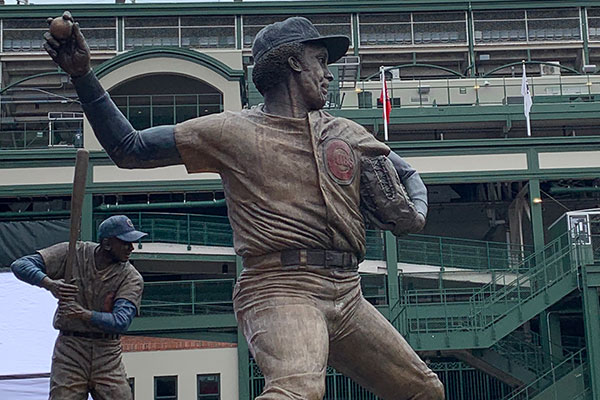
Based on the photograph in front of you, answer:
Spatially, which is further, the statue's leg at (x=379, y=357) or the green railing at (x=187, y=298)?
the green railing at (x=187, y=298)

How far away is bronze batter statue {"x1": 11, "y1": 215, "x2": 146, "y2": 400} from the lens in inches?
306

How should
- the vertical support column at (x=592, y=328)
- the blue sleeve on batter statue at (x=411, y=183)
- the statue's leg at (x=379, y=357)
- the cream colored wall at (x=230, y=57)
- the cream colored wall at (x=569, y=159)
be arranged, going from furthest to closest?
the cream colored wall at (x=230, y=57) → the cream colored wall at (x=569, y=159) → the vertical support column at (x=592, y=328) → the blue sleeve on batter statue at (x=411, y=183) → the statue's leg at (x=379, y=357)

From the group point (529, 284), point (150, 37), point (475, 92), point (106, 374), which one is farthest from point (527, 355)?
point (106, 374)

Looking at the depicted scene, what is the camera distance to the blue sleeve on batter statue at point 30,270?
738cm

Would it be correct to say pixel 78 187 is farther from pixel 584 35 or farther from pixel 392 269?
pixel 584 35

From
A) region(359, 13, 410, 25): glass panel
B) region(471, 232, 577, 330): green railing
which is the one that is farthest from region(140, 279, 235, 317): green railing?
region(359, 13, 410, 25): glass panel

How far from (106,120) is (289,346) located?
136cm

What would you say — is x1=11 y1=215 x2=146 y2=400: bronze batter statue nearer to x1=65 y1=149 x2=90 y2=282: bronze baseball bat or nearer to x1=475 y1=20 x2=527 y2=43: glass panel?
x1=65 y1=149 x2=90 y2=282: bronze baseball bat

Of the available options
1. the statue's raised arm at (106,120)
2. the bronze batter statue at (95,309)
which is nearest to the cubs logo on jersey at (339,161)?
the statue's raised arm at (106,120)

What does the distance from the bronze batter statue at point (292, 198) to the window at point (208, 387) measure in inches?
995

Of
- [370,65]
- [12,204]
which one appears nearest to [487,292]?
[12,204]

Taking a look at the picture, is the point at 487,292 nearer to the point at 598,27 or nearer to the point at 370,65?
the point at 370,65

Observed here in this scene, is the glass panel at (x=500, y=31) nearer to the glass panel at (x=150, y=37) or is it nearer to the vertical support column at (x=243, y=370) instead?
the glass panel at (x=150, y=37)

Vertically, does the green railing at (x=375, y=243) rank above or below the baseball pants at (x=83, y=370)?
above
